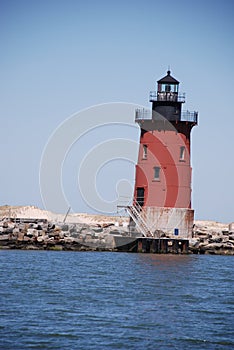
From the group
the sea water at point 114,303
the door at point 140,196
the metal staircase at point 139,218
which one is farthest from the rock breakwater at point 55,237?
the sea water at point 114,303

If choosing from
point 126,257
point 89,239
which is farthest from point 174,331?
point 89,239

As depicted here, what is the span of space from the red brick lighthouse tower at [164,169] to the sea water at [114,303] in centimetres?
347

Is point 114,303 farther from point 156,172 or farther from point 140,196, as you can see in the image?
point 140,196

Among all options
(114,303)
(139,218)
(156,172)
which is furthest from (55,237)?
(114,303)

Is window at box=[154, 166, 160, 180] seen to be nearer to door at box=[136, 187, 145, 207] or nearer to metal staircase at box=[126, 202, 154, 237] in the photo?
door at box=[136, 187, 145, 207]

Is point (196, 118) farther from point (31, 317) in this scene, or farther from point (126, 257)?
point (31, 317)

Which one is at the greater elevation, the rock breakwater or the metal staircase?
the metal staircase

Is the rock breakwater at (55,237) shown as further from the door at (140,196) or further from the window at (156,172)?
the window at (156,172)

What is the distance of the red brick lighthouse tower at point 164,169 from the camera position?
40.5m

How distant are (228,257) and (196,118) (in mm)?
7834

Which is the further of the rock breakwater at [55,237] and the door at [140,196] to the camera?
the door at [140,196]

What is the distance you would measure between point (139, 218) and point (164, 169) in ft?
9.25

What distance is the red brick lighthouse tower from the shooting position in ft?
133

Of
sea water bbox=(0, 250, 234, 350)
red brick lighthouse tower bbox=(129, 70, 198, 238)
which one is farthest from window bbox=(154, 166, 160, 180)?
sea water bbox=(0, 250, 234, 350)
